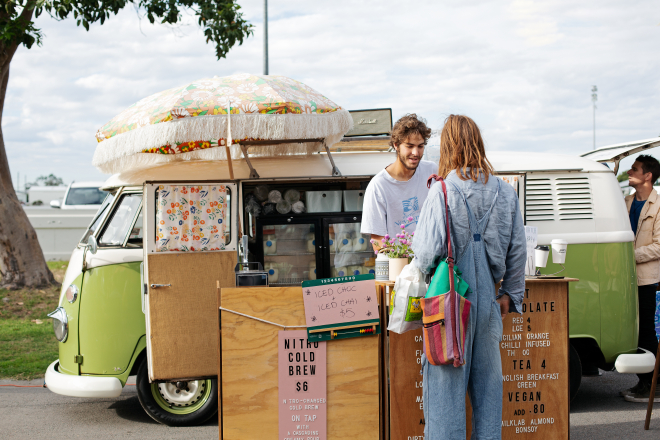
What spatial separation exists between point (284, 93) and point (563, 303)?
8.25ft

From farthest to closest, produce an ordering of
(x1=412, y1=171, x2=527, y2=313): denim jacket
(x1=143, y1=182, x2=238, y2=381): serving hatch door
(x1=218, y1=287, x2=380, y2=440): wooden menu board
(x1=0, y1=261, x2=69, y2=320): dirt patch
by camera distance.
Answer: (x1=0, y1=261, x2=69, y2=320): dirt patch
(x1=143, y1=182, x2=238, y2=381): serving hatch door
(x1=218, y1=287, x2=380, y2=440): wooden menu board
(x1=412, y1=171, x2=527, y2=313): denim jacket

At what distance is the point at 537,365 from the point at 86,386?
139 inches

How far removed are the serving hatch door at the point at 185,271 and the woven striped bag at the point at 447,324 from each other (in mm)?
2210

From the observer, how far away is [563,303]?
4008 millimetres

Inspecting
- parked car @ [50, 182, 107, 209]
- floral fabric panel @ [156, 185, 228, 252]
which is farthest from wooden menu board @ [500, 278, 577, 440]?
parked car @ [50, 182, 107, 209]

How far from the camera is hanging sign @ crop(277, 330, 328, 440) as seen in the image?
372 centimetres

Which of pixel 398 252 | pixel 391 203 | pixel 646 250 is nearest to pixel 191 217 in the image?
pixel 391 203

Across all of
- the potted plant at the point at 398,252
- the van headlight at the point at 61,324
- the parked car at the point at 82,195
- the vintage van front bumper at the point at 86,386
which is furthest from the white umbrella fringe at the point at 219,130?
the parked car at the point at 82,195

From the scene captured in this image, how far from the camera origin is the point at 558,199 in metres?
5.31

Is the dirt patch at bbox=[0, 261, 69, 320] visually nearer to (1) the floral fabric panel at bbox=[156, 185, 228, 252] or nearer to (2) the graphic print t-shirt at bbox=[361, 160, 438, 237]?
(1) the floral fabric panel at bbox=[156, 185, 228, 252]

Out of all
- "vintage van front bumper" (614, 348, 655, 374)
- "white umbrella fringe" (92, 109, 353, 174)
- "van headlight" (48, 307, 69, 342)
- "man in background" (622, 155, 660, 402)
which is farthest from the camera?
"man in background" (622, 155, 660, 402)

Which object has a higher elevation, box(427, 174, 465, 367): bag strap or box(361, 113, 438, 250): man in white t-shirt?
box(361, 113, 438, 250): man in white t-shirt

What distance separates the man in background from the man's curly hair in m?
2.94

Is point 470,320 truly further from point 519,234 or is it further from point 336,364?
point 336,364
